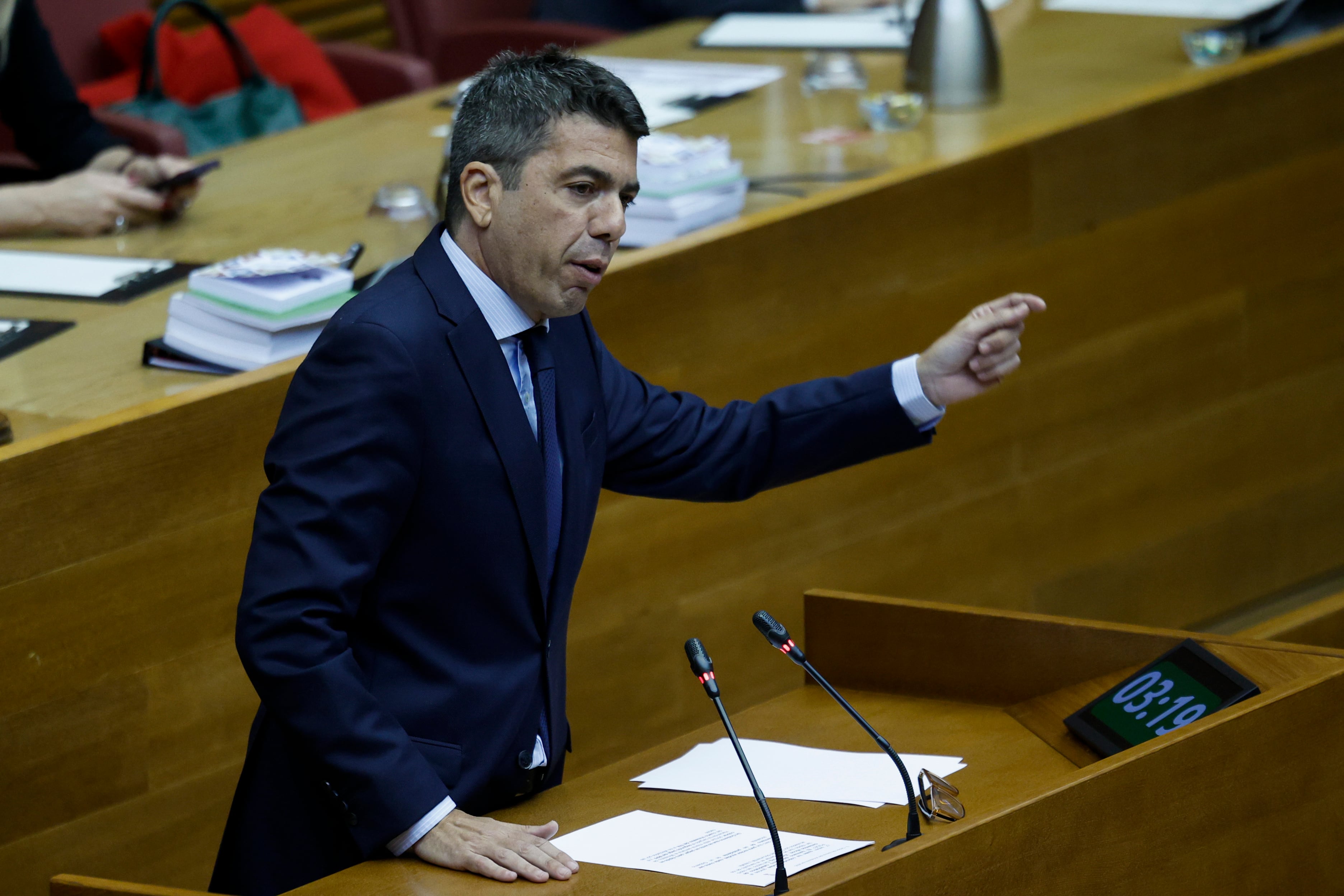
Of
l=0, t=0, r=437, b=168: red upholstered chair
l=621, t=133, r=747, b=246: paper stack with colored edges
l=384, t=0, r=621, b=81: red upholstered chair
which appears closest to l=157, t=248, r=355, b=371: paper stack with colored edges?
l=621, t=133, r=747, b=246: paper stack with colored edges

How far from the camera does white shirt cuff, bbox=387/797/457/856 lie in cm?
157

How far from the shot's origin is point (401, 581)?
1638mm

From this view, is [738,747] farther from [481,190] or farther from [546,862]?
[481,190]

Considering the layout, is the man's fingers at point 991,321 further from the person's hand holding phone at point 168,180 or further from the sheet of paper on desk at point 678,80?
the person's hand holding phone at point 168,180

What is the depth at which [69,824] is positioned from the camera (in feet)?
7.09

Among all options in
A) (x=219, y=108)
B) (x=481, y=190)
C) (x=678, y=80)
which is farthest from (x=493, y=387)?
(x=219, y=108)

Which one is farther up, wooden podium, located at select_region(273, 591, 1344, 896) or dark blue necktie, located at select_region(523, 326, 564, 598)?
dark blue necktie, located at select_region(523, 326, 564, 598)

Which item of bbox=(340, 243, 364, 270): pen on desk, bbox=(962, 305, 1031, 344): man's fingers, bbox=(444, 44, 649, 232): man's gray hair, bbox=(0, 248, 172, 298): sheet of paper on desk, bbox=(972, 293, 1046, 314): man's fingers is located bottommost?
bbox=(0, 248, 172, 298): sheet of paper on desk

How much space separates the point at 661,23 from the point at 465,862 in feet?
11.1

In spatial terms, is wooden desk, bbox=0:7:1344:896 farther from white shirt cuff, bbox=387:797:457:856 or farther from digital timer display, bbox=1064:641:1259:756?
digital timer display, bbox=1064:641:1259:756

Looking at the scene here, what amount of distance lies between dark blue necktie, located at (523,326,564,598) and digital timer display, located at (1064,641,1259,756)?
589 millimetres

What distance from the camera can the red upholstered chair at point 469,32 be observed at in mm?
4559

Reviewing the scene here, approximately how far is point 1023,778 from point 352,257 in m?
1.35

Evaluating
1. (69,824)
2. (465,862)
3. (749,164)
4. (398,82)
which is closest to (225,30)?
(398,82)
